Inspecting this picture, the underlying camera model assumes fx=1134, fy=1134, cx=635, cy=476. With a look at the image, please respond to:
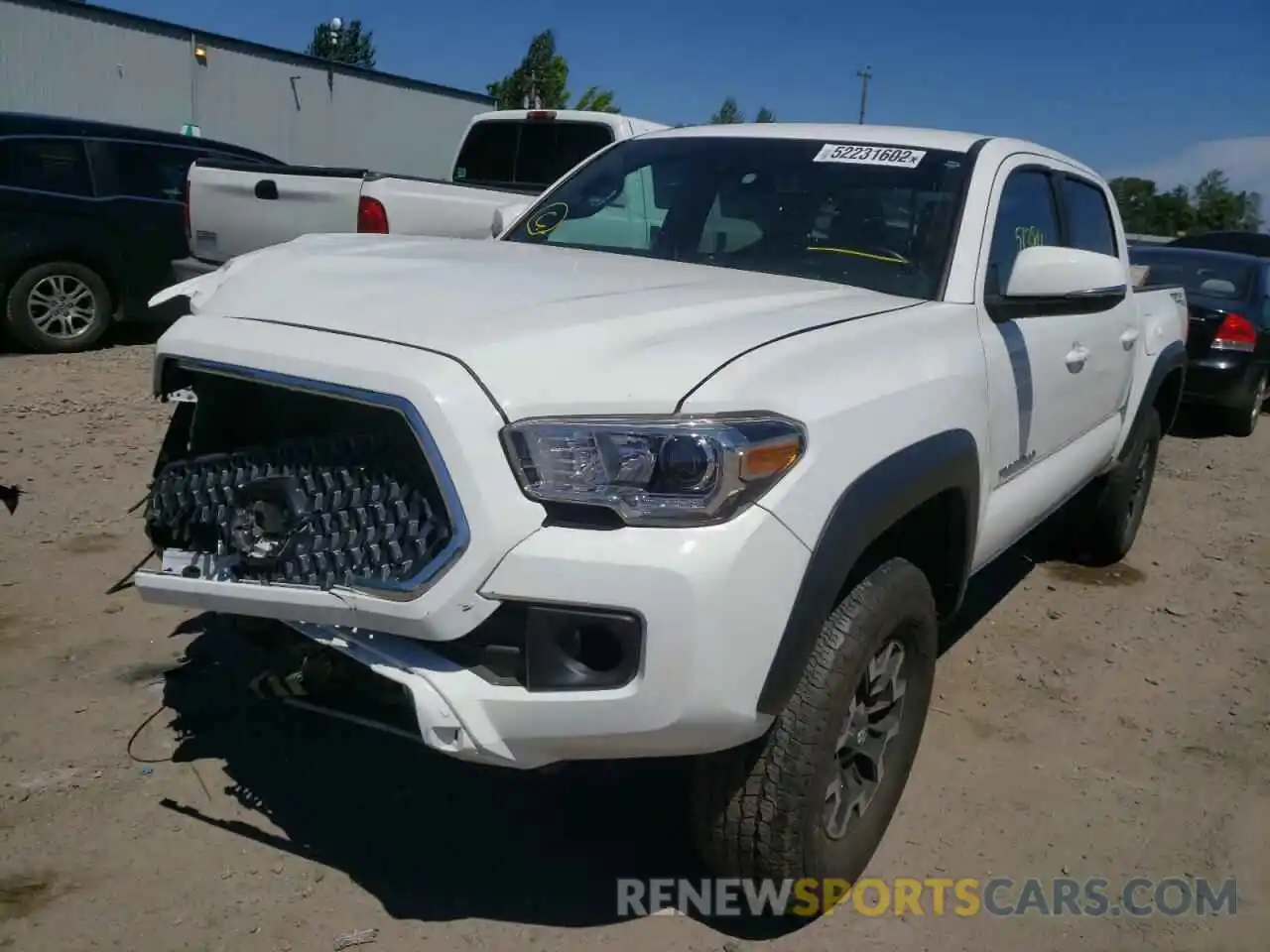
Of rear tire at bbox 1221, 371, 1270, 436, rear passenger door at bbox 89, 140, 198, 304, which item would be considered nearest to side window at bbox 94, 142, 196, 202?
rear passenger door at bbox 89, 140, 198, 304

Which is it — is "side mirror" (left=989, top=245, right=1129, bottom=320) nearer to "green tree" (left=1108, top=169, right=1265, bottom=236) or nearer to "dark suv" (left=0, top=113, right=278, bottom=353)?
"dark suv" (left=0, top=113, right=278, bottom=353)

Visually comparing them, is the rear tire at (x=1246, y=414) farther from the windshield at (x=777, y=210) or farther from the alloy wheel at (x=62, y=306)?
the alloy wheel at (x=62, y=306)

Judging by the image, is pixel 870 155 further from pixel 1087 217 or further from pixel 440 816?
pixel 440 816

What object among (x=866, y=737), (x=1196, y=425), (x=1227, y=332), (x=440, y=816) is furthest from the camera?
(x=1196, y=425)

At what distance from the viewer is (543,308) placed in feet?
7.97

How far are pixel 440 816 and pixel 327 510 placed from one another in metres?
1.07

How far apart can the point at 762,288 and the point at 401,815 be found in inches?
65.4

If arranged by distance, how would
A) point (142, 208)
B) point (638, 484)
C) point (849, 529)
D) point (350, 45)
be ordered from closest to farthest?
point (638, 484) → point (849, 529) → point (142, 208) → point (350, 45)

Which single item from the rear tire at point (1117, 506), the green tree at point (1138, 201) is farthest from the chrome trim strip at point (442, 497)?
the green tree at point (1138, 201)

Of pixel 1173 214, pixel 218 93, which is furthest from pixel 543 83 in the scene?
pixel 1173 214

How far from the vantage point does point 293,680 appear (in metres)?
2.46

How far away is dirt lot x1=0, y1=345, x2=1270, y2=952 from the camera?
2.61m

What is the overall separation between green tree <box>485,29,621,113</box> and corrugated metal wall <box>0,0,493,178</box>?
25.4 ft

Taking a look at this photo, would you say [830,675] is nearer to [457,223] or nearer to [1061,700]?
[1061,700]
